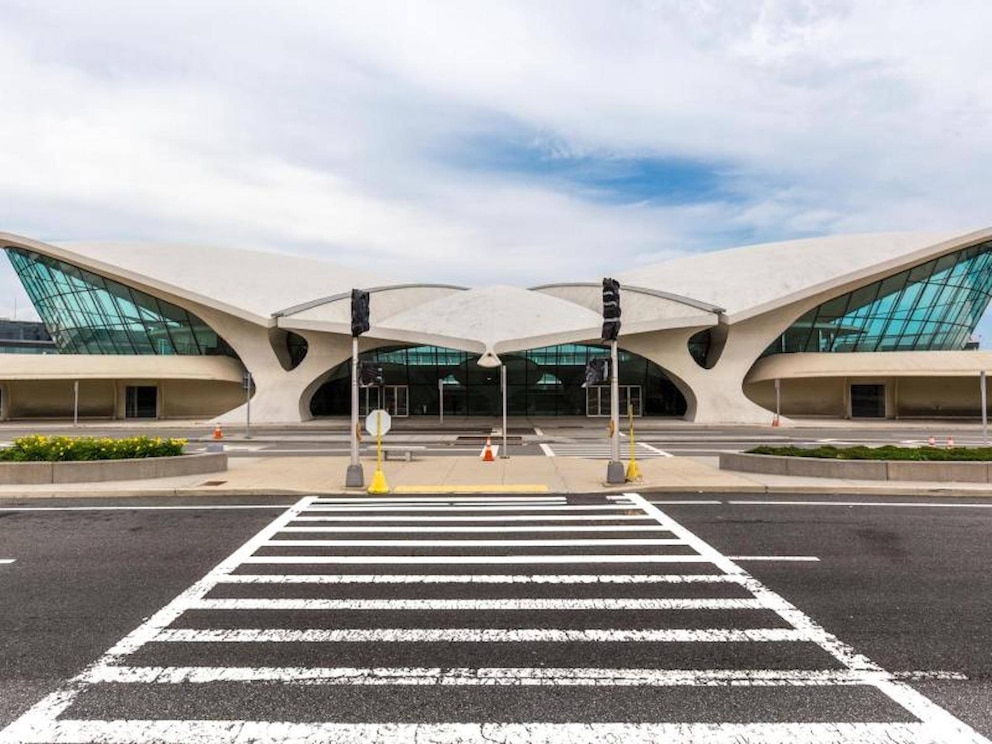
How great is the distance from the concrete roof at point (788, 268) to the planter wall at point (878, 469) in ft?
74.2

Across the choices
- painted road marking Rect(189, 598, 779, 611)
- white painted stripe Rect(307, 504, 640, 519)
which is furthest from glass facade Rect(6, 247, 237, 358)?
painted road marking Rect(189, 598, 779, 611)

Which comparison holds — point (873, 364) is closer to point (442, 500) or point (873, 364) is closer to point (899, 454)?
point (899, 454)

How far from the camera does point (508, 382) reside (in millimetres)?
43312

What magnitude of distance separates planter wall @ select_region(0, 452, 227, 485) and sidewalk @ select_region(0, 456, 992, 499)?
362 mm

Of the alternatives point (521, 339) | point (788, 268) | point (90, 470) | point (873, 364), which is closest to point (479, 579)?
point (90, 470)

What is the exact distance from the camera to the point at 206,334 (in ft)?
134

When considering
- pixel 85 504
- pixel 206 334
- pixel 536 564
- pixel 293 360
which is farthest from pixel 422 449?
pixel 206 334

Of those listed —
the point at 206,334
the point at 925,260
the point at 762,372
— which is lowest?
the point at 762,372

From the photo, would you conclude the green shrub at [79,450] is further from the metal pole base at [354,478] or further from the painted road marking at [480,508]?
the painted road marking at [480,508]

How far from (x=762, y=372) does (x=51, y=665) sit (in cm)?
3994

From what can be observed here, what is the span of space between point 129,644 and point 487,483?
923cm

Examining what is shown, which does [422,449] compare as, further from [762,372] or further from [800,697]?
[762,372]

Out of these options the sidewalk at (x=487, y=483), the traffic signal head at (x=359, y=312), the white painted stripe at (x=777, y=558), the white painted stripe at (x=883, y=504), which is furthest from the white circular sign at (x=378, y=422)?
the white painted stripe at (x=777, y=558)

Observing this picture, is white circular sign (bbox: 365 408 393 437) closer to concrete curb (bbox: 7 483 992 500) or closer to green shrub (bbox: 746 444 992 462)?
concrete curb (bbox: 7 483 992 500)
